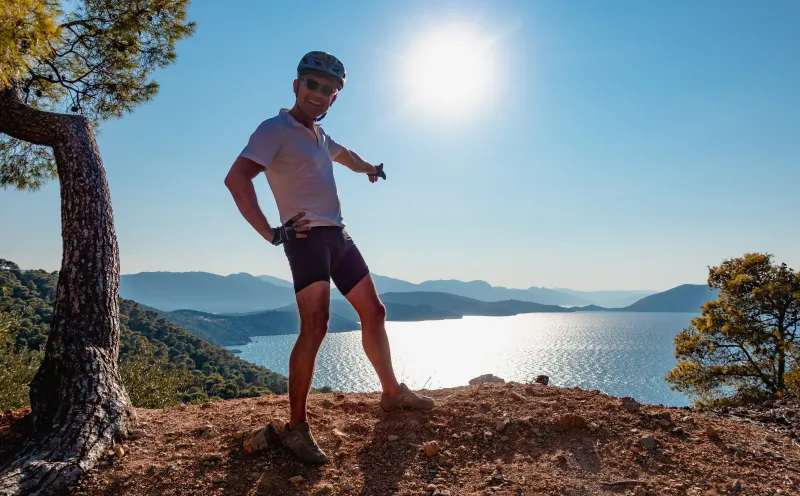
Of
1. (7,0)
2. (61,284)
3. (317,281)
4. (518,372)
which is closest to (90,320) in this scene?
(61,284)

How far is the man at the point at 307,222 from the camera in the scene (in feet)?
9.04

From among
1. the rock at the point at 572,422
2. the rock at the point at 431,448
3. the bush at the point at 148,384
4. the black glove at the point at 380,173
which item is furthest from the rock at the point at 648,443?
the bush at the point at 148,384

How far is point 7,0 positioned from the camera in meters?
3.34

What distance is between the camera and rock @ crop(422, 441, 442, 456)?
2832mm

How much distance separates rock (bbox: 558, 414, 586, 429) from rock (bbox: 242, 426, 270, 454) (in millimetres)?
2125

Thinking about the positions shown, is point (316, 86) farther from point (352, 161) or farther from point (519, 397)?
point (519, 397)

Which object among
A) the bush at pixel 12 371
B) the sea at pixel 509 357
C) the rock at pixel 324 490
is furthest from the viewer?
the sea at pixel 509 357

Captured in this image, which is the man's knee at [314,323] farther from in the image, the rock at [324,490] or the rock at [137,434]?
the rock at [137,434]

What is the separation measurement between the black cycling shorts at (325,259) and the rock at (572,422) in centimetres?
186

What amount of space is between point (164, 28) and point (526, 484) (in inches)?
280

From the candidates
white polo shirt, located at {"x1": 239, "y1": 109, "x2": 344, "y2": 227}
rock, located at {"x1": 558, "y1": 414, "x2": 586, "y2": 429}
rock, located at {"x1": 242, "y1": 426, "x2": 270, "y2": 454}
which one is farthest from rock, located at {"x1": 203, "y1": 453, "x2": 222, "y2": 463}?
rock, located at {"x1": 558, "y1": 414, "x2": 586, "y2": 429}

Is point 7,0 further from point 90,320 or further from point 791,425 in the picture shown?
point 791,425

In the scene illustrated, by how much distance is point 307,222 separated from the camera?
296cm

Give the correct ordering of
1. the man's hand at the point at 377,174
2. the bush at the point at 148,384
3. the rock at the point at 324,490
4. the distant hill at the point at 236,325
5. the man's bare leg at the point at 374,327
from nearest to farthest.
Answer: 1. the rock at the point at 324,490
2. the man's bare leg at the point at 374,327
3. the man's hand at the point at 377,174
4. the bush at the point at 148,384
5. the distant hill at the point at 236,325
